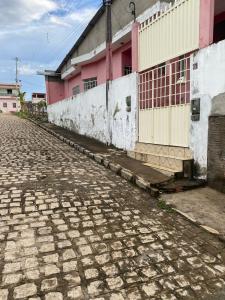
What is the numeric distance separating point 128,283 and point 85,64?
1543 centimetres

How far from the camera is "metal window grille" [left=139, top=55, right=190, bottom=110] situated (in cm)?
626

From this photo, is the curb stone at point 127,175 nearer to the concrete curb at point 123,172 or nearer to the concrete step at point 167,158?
the concrete curb at point 123,172

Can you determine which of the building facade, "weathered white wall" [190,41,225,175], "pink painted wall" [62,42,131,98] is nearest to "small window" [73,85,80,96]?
"pink painted wall" [62,42,131,98]

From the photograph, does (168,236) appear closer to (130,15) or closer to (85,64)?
(130,15)

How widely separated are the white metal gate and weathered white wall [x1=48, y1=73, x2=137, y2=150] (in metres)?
0.43

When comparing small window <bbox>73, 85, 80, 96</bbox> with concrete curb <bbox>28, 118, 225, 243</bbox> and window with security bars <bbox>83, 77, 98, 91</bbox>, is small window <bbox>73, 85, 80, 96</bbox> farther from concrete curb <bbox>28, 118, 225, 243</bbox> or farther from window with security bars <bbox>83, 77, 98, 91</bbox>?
concrete curb <bbox>28, 118, 225, 243</bbox>

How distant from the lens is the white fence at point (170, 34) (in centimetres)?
591

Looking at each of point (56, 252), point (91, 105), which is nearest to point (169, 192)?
point (56, 252)

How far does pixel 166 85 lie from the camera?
6.92 meters

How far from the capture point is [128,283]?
2541mm

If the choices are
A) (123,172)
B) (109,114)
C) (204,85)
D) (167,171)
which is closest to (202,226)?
(167,171)

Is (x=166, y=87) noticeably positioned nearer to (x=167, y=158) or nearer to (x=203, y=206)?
(x=167, y=158)

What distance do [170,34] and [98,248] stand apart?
219 inches

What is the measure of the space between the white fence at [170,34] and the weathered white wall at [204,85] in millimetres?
512
